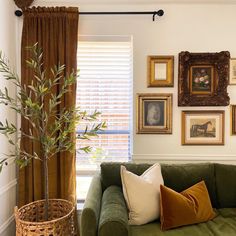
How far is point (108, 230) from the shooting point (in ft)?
5.21

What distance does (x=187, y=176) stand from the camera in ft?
7.34

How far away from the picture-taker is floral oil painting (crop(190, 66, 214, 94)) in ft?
8.50

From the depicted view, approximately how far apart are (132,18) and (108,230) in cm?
208

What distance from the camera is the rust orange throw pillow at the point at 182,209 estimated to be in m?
1.85

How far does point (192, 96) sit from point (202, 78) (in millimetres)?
221

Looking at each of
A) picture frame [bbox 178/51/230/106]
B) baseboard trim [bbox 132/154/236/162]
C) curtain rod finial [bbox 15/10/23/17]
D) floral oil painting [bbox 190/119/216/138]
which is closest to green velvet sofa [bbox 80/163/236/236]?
baseboard trim [bbox 132/154/236/162]

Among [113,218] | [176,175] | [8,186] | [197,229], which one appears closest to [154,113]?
[176,175]

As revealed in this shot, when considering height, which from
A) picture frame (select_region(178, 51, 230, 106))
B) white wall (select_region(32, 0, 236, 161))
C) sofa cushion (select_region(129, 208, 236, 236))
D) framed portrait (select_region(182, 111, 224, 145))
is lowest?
sofa cushion (select_region(129, 208, 236, 236))

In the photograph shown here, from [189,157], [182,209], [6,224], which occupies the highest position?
[189,157]

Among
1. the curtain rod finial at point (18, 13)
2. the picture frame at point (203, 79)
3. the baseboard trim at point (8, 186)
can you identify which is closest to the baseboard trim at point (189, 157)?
the picture frame at point (203, 79)

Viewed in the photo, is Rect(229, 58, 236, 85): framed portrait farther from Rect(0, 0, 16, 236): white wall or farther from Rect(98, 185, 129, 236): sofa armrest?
Rect(0, 0, 16, 236): white wall

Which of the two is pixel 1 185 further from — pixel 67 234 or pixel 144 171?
pixel 144 171

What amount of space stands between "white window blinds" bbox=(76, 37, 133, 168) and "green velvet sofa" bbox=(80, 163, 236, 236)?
1.42 ft

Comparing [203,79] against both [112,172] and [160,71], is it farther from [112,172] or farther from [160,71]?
[112,172]
